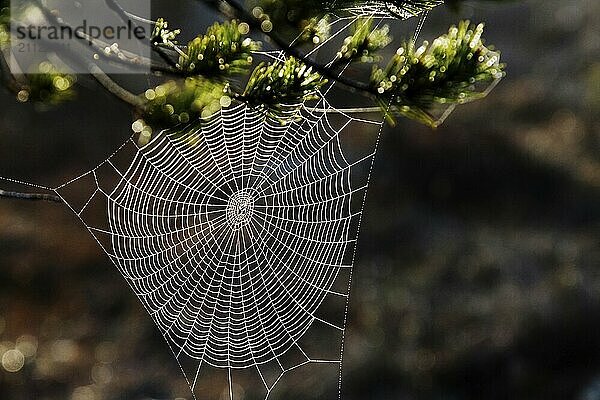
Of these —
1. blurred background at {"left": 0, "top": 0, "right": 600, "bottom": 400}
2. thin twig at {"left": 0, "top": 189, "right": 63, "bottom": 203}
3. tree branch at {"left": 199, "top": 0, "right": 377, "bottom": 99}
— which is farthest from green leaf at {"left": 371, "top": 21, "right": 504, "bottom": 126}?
blurred background at {"left": 0, "top": 0, "right": 600, "bottom": 400}

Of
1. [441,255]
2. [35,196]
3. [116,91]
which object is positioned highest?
[116,91]

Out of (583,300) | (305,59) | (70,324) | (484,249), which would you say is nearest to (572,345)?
(583,300)

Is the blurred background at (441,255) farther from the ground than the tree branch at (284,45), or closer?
closer

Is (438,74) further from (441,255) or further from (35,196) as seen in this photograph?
(441,255)

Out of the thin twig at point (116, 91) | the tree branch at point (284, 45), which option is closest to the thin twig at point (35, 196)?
the thin twig at point (116, 91)

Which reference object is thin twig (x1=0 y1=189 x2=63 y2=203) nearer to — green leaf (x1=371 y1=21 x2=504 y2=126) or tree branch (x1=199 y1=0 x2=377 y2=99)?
tree branch (x1=199 y1=0 x2=377 y2=99)

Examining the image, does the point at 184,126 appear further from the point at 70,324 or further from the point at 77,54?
the point at 70,324

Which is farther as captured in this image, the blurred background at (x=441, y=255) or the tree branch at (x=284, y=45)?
the blurred background at (x=441, y=255)

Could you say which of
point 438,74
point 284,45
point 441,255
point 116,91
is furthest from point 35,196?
point 441,255

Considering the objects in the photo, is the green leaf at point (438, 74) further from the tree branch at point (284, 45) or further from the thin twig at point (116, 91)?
the thin twig at point (116, 91)
